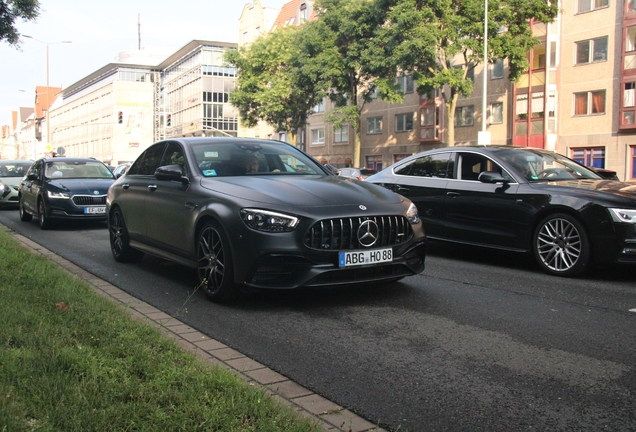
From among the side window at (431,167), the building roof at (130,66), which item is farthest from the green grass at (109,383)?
the building roof at (130,66)

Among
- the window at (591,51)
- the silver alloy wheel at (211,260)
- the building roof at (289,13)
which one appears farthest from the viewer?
the building roof at (289,13)

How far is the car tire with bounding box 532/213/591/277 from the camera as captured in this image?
729cm

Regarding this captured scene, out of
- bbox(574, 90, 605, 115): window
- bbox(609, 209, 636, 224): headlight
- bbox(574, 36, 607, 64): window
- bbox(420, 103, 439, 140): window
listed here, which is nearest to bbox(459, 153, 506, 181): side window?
bbox(609, 209, 636, 224): headlight

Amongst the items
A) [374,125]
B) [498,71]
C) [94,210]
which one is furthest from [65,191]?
[374,125]

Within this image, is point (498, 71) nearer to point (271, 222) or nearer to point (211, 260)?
point (211, 260)

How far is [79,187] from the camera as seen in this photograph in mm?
13844

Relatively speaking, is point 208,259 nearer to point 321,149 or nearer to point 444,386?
point 444,386

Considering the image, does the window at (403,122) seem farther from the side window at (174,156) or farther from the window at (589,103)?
the side window at (174,156)

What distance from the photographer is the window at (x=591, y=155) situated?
36.8 meters

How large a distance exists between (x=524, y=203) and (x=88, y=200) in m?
9.22

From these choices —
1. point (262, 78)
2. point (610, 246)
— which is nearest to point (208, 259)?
point (610, 246)

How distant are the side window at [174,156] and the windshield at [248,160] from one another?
0.18 metres

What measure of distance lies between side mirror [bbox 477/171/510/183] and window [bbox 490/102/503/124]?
3555 centimetres

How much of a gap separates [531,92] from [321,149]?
85.1ft
